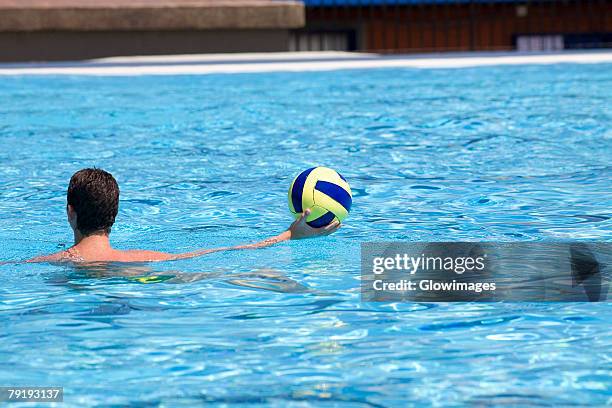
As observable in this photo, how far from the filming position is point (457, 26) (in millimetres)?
24422

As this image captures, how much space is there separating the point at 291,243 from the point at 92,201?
4.10 ft

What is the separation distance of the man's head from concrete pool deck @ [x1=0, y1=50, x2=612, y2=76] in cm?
1028

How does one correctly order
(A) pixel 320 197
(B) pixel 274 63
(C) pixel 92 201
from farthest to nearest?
(B) pixel 274 63 < (A) pixel 320 197 < (C) pixel 92 201

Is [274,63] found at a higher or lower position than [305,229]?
higher

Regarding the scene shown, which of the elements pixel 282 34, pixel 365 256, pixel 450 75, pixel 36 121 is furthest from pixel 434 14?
pixel 365 256

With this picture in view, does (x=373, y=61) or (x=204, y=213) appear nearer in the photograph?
(x=204, y=213)

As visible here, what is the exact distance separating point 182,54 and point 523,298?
14934 millimetres

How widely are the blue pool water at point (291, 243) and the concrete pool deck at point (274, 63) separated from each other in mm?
1905

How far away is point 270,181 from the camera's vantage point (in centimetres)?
772

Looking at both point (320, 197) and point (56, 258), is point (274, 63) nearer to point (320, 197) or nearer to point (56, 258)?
point (320, 197)

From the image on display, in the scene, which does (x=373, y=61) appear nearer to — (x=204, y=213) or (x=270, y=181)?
(x=270, y=181)

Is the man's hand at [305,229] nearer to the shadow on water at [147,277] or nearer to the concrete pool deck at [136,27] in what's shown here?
the shadow on water at [147,277]

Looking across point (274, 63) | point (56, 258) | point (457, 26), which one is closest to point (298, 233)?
point (56, 258)

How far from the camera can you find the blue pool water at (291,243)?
3443mm
